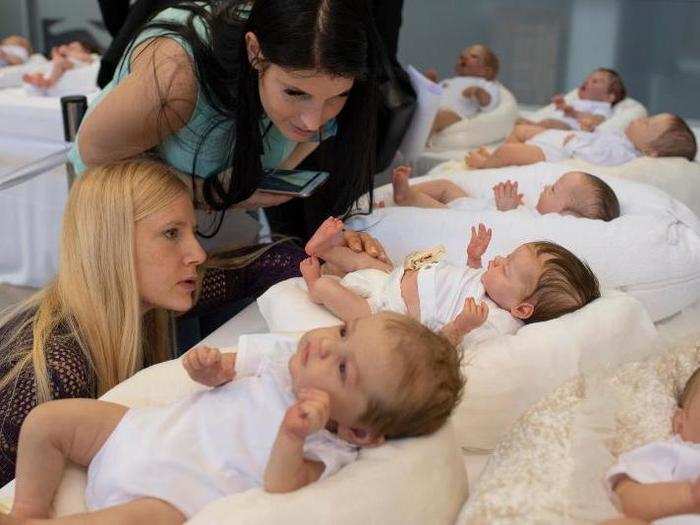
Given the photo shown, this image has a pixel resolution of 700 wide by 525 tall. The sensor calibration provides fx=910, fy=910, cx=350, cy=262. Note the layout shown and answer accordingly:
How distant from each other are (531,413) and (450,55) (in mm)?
3519

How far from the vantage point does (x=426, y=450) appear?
0.97 metres

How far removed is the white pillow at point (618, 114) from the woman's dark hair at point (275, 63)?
1.34 metres

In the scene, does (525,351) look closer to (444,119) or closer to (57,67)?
(444,119)

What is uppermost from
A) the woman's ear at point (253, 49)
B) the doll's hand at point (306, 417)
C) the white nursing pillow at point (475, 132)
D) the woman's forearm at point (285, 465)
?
the woman's ear at point (253, 49)

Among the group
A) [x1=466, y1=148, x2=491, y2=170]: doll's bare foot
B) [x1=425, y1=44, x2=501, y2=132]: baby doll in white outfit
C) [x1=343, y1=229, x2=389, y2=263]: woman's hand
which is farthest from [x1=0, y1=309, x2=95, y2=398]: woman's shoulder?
[x1=425, y1=44, x2=501, y2=132]: baby doll in white outfit

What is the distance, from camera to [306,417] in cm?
89

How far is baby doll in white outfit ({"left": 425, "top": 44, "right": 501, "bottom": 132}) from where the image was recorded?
2984 mm

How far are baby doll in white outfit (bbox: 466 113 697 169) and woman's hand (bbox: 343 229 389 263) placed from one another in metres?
0.77

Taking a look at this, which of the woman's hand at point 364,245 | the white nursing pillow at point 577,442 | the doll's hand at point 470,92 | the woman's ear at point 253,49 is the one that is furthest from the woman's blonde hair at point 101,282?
the doll's hand at point 470,92

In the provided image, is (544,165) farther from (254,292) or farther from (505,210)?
(254,292)

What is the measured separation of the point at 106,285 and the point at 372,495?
0.61 m

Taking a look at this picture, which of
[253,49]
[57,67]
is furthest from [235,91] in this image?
[57,67]

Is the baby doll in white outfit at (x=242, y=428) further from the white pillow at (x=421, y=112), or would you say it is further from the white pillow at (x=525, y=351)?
the white pillow at (x=421, y=112)

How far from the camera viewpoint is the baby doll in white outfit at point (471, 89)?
9.79ft
